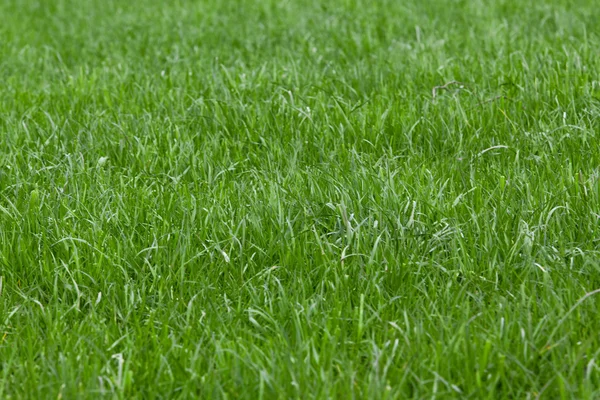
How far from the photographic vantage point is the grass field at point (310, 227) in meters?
2.33

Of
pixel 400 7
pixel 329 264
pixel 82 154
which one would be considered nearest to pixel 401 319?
pixel 329 264

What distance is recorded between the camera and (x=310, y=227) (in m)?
3.07

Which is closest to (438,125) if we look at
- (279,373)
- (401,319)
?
(401,319)

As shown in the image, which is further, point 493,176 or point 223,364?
point 493,176

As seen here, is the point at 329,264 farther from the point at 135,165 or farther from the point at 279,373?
the point at 135,165

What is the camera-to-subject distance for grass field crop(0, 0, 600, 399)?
2.33 metres

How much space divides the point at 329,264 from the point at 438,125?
4.44 ft

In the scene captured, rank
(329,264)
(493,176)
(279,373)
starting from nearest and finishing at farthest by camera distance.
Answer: (279,373)
(329,264)
(493,176)

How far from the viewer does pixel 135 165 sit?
3836 mm

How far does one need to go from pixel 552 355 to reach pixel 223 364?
849mm

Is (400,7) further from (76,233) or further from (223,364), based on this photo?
(223,364)

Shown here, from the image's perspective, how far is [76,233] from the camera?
312cm

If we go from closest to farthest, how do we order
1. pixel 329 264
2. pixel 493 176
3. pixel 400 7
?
pixel 329 264
pixel 493 176
pixel 400 7

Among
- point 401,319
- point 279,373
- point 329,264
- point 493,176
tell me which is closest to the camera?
point 279,373
